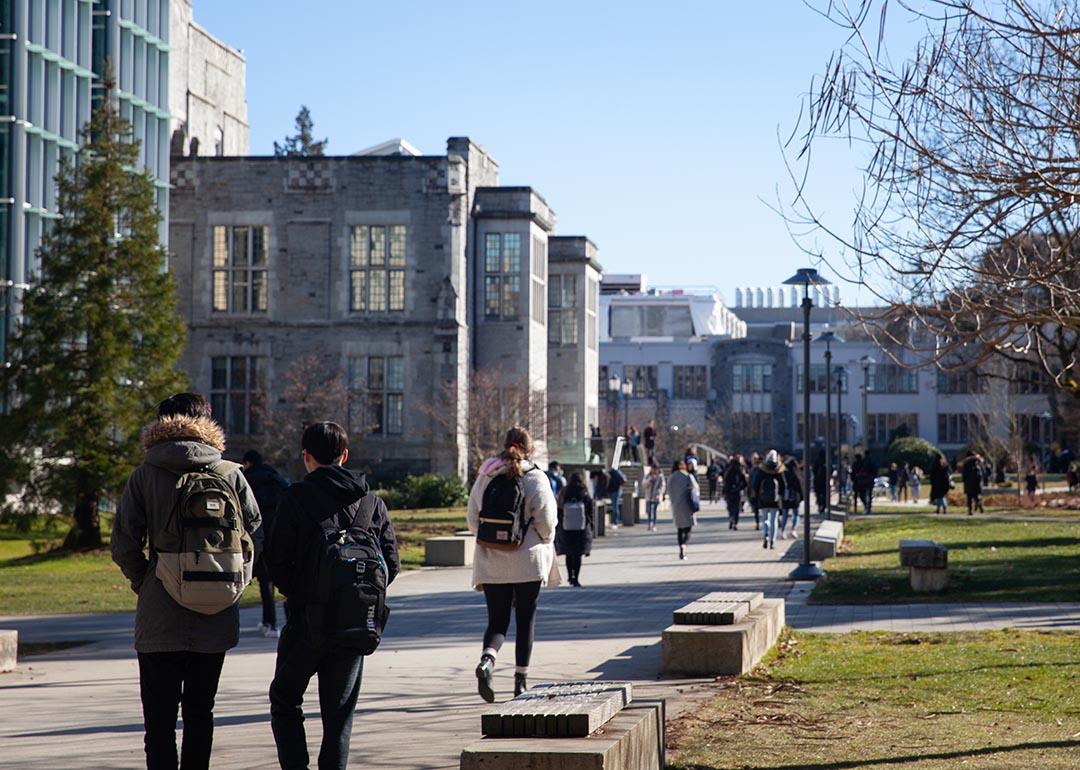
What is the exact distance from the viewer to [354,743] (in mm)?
8828

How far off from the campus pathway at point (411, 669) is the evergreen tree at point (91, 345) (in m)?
6.86

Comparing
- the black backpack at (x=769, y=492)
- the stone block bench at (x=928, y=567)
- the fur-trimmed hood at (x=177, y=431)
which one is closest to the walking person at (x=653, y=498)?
the black backpack at (x=769, y=492)

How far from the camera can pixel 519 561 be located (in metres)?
10.2

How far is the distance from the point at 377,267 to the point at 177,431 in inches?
1554

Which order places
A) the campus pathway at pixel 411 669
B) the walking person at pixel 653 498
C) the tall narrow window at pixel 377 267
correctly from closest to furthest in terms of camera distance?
the campus pathway at pixel 411 669, the walking person at pixel 653 498, the tall narrow window at pixel 377 267

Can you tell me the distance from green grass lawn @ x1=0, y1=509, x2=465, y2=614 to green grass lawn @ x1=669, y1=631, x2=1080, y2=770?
895cm

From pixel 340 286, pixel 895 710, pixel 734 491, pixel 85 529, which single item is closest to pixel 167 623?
pixel 895 710

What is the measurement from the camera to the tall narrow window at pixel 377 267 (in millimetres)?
45969

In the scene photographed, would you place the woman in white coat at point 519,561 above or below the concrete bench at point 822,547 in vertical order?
above

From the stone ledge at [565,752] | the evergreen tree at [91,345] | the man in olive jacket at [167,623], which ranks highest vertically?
the evergreen tree at [91,345]

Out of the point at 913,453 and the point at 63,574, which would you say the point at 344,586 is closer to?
the point at 63,574

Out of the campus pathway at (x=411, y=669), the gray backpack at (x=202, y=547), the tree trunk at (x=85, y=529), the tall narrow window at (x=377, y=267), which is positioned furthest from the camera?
the tall narrow window at (x=377, y=267)

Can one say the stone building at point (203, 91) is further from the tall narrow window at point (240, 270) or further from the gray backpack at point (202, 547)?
the gray backpack at point (202, 547)

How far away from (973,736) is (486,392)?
36.2m
